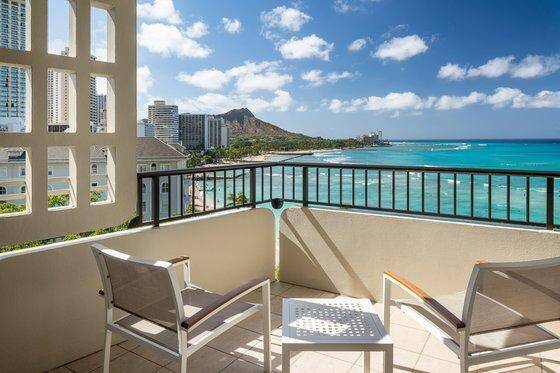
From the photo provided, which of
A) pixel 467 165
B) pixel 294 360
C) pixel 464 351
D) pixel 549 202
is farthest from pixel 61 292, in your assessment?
pixel 467 165

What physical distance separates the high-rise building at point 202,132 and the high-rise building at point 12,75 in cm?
394

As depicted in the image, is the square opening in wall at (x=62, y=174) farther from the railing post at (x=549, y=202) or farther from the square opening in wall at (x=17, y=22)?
the railing post at (x=549, y=202)

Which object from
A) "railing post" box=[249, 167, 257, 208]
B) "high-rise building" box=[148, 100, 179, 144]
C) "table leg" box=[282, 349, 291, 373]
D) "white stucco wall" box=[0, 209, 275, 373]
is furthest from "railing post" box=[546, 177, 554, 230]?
"high-rise building" box=[148, 100, 179, 144]

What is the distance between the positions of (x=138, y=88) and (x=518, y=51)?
4431 cm

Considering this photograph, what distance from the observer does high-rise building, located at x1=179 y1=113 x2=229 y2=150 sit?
674 centimetres

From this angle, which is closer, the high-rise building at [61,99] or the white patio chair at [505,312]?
the white patio chair at [505,312]

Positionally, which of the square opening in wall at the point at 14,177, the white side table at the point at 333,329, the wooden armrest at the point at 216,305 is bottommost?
the white side table at the point at 333,329

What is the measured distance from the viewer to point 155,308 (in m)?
1.82

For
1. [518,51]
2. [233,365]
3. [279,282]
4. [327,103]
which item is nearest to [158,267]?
[233,365]

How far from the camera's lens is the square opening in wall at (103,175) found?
2664 mm

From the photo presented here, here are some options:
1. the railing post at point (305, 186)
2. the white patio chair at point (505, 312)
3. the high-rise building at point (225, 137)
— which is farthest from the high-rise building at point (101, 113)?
the high-rise building at point (225, 137)

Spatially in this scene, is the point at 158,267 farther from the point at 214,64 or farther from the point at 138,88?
the point at 214,64

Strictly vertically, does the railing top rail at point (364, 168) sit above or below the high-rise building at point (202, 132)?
below

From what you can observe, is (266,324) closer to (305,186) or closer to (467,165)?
(305,186)
